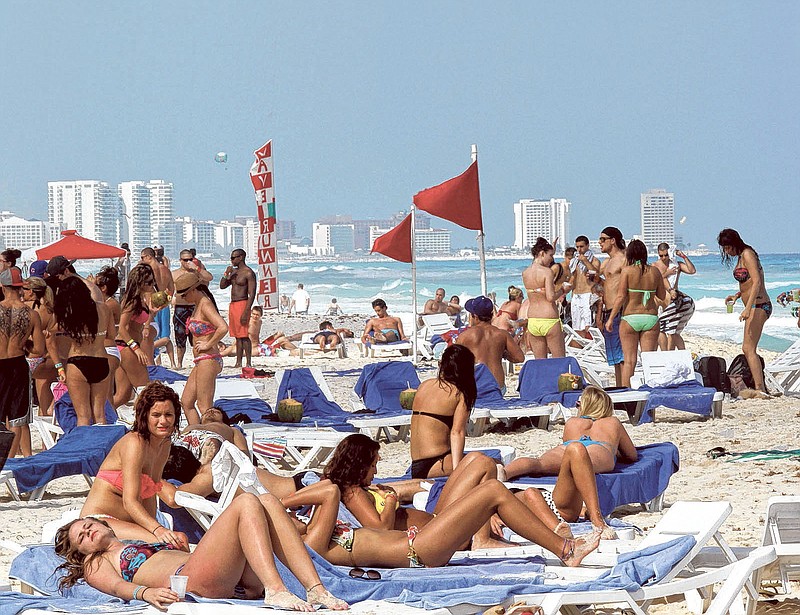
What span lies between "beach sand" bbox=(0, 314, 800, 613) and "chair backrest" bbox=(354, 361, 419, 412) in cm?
38

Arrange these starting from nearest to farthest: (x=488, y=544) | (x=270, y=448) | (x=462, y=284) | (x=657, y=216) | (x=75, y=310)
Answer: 1. (x=488, y=544)
2. (x=75, y=310)
3. (x=270, y=448)
4. (x=462, y=284)
5. (x=657, y=216)

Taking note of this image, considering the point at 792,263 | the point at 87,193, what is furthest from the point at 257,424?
the point at 87,193

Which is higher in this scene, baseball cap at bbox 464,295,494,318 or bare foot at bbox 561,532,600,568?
baseball cap at bbox 464,295,494,318

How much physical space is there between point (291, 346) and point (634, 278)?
26.4 ft

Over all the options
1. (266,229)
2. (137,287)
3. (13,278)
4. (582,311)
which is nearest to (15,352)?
(13,278)

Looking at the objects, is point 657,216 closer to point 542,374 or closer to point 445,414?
point 542,374

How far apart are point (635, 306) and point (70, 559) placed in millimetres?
6009

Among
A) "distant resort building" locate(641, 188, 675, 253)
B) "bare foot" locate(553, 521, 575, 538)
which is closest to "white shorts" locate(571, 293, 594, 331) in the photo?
"bare foot" locate(553, 521, 575, 538)

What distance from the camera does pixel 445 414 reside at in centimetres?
539

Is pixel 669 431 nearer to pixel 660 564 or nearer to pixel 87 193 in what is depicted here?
pixel 660 564

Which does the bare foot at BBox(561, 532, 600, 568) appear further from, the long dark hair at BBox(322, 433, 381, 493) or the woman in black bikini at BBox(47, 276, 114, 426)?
the woman in black bikini at BBox(47, 276, 114, 426)

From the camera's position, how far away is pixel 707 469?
6770mm

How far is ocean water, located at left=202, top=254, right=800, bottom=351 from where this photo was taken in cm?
3105

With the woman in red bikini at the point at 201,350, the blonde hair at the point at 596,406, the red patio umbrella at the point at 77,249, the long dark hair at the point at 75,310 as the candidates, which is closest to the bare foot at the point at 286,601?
the blonde hair at the point at 596,406
